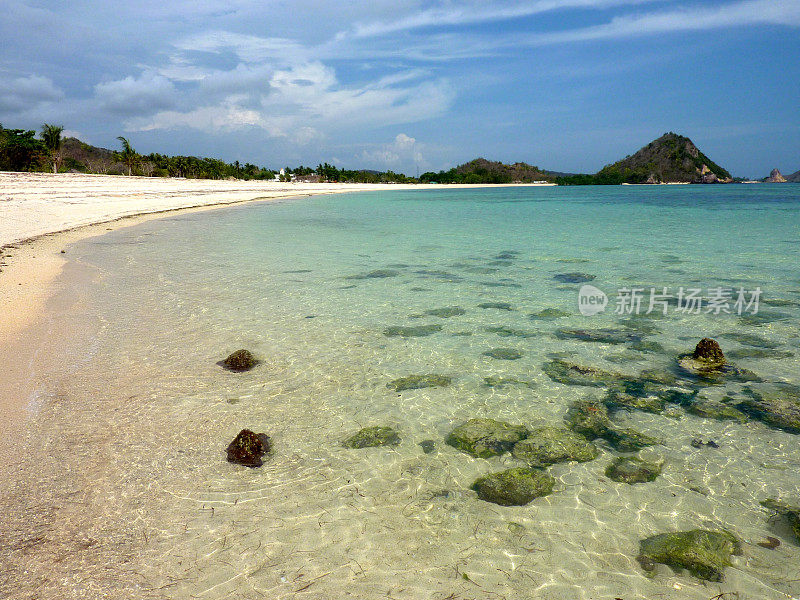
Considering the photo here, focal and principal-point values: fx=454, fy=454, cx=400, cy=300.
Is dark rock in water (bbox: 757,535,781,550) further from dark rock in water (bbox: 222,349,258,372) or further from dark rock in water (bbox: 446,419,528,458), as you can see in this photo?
dark rock in water (bbox: 222,349,258,372)

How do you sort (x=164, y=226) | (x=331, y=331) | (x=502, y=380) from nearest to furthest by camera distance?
(x=502, y=380) → (x=331, y=331) → (x=164, y=226)

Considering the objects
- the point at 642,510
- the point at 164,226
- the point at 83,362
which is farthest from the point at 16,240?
the point at 642,510

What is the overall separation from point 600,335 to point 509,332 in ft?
5.41

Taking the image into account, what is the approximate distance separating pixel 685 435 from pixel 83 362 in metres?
8.18

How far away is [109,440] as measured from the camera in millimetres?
4895

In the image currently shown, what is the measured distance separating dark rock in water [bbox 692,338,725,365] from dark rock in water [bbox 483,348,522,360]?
268 cm

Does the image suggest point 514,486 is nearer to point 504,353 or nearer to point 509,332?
point 504,353

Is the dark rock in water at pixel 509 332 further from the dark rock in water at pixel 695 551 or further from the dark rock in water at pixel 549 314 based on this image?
the dark rock in water at pixel 695 551

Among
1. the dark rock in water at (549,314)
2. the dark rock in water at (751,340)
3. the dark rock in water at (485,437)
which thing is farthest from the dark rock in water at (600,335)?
the dark rock in water at (485,437)

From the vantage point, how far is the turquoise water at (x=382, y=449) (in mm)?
3400

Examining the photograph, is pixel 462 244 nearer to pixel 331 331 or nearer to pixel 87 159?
pixel 331 331

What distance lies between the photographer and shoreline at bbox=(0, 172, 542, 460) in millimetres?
6129

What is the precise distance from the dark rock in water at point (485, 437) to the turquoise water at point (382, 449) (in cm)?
14

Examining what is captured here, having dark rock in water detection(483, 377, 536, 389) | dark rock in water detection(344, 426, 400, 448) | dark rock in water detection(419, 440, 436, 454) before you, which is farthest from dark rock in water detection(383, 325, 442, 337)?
dark rock in water detection(419, 440, 436, 454)
